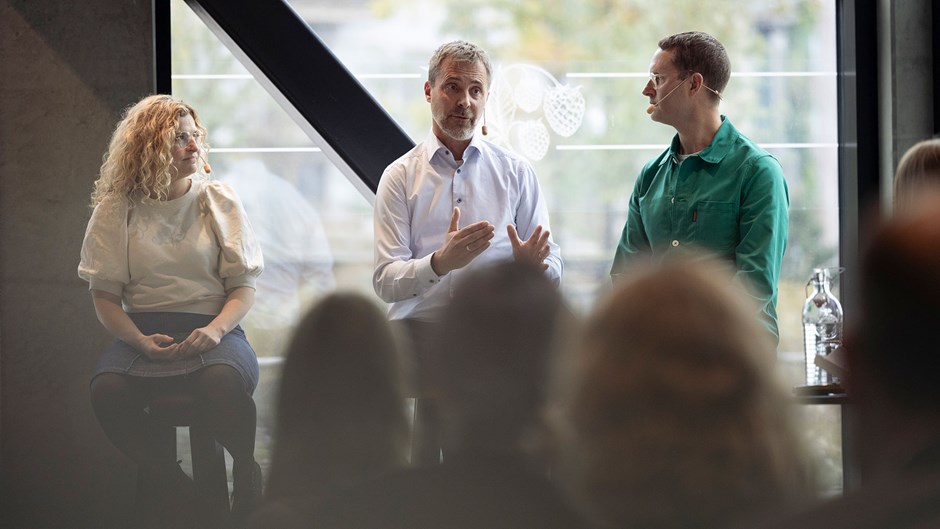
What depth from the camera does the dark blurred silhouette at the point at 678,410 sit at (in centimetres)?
56

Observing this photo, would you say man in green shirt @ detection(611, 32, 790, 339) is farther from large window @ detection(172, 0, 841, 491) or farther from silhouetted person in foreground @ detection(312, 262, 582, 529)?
silhouetted person in foreground @ detection(312, 262, 582, 529)

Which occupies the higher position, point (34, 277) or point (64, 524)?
point (34, 277)

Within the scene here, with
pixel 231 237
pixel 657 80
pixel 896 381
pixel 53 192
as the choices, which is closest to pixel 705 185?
pixel 657 80

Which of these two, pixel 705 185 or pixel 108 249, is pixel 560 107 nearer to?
pixel 705 185

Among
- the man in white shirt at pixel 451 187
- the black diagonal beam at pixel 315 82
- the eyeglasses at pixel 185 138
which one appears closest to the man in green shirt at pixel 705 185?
the man in white shirt at pixel 451 187

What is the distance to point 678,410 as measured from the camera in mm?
578

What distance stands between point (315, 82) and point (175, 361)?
1071 millimetres

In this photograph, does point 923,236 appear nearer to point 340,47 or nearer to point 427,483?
point 427,483

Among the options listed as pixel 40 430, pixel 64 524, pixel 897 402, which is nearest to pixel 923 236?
pixel 897 402

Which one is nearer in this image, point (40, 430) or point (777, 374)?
point (777, 374)

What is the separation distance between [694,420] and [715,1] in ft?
9.89

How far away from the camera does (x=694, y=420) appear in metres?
0.58

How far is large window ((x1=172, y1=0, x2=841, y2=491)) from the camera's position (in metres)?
3.22

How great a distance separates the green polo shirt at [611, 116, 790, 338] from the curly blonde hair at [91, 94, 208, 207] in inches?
46.4
